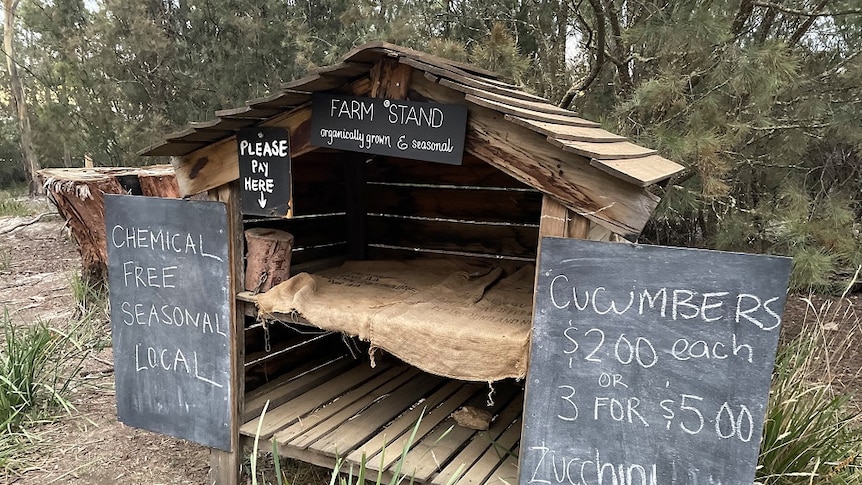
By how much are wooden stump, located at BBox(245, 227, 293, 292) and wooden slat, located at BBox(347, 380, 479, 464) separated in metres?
0.79

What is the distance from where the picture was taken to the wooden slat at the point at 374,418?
2.38m

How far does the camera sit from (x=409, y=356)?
7.13ft

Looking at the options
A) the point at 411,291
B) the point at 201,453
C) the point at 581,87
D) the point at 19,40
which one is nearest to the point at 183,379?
the point at 201,453

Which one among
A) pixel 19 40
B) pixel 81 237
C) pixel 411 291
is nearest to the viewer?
pixel 411 291

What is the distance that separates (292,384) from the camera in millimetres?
2957

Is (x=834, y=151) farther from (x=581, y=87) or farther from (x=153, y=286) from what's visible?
(x=153, y=286)

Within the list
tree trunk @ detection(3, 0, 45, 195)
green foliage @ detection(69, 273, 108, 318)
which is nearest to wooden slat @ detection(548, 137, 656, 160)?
green foliage @ detection(69, 273, 108, 318)

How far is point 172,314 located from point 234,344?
0.32 meters

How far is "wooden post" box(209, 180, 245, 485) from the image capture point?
93.3 inches

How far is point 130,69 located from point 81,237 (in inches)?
178

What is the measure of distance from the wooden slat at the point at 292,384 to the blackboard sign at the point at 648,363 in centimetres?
132

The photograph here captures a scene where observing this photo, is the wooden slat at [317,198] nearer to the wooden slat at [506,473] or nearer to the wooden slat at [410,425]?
the wooden slat at [410,425]

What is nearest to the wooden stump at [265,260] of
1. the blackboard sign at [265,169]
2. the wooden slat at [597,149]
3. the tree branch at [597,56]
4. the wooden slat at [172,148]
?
the blackboard sign at [265,169]

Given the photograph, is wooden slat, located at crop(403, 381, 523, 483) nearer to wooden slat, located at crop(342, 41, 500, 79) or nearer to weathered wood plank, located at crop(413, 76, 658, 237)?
weathered wood plank, located at crop(413, 76, 658, 237)
